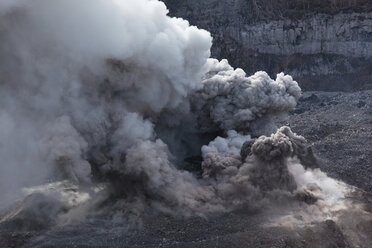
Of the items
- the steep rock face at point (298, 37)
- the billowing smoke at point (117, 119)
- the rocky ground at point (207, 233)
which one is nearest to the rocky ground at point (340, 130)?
the billowing smoke at point (117, 119)

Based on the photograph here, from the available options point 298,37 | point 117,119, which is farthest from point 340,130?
point 298,37

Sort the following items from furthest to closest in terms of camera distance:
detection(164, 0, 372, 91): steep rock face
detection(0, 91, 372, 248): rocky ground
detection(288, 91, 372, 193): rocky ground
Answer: detection(164, 0, 372, 91): steep rock face < detection(288, 91, 372, 193): rocky ground < detection(0, 91, 372, 248): rocky ground

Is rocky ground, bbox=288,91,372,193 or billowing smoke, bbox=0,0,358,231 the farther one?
rocky ground, bbox=288,91,372,193

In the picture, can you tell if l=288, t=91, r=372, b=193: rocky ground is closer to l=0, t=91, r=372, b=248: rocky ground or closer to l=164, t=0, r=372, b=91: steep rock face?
l=0, t=91, r=372, b=248: rocky ground

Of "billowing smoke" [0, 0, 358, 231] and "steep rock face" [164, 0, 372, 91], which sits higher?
"steep rock face" [164, 0, 372, 91]

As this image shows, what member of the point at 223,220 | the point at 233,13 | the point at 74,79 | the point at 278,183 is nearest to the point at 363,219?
the point at 278,183

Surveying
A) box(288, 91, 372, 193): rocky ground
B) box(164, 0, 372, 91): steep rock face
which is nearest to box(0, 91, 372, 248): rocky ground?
box(288, 91, 372, 193): rocky ground

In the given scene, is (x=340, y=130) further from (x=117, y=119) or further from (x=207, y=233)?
(x=207, y=233)
